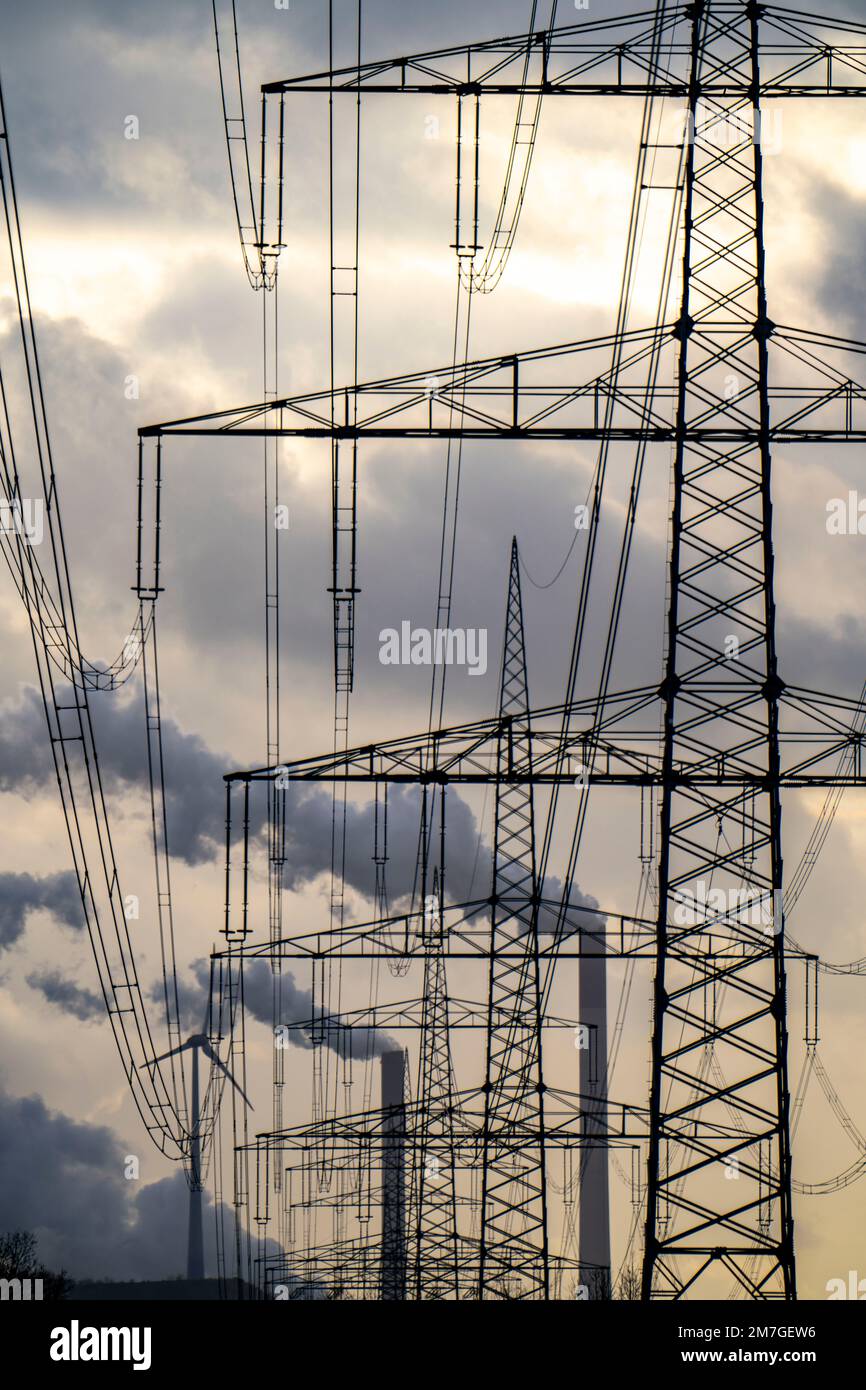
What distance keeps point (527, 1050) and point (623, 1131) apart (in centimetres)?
265

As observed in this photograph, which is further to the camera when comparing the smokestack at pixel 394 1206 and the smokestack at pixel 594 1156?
the smokestack at pixel 594 1156

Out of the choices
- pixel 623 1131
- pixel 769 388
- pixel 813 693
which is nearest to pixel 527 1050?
pixel 623 1131

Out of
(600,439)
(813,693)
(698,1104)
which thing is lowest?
(698,1104)

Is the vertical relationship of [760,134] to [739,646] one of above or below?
above

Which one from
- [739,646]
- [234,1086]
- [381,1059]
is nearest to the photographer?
[739,646]

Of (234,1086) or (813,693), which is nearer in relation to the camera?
(813,693)

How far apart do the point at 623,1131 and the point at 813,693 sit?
17.5m

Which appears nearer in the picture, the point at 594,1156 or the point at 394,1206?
the point at 394,1206

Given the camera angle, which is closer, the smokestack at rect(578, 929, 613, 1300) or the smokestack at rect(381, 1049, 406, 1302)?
the smokestack at rect(381, 1049, 406, 1302)

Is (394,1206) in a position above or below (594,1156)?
below
